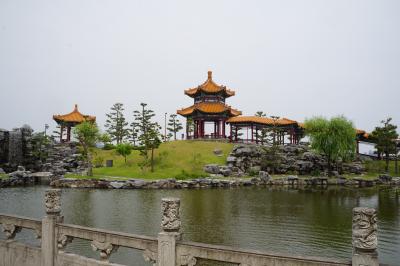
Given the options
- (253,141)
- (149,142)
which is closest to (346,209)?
(149,142)

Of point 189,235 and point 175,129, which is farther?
point 175,129

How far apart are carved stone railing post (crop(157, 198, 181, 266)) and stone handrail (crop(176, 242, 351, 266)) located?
5.4 inches

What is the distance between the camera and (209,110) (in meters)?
64.7

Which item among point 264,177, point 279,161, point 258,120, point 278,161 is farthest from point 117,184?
point 258,120

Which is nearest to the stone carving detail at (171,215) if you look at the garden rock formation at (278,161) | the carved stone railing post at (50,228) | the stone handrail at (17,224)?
the carved stone railing post at (50,228)

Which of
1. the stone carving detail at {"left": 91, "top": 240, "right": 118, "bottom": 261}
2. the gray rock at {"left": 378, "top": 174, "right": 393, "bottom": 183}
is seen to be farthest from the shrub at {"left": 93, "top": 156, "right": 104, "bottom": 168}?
the stone carving detail at {"left": 91, "top": 240, "right": 118, "bottom": 261}

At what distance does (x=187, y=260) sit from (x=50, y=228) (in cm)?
391

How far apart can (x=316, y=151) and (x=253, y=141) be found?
12.8m

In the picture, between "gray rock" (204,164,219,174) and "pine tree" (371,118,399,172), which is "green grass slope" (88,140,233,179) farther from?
"pine tree" (371,118,399,172)

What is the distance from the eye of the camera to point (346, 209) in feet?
86.7

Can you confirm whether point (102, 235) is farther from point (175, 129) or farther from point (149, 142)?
point (175, 129)

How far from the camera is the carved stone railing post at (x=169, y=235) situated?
652 centimetres

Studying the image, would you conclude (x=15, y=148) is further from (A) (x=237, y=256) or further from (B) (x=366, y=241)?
(B) (x=366, y=241)

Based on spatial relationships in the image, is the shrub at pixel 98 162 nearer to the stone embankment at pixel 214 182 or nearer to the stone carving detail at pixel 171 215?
the stone embankment at pixel 214 182
